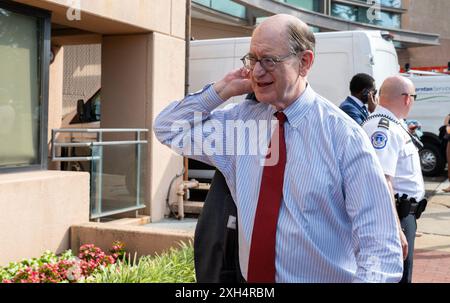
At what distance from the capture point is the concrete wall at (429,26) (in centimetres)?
3102

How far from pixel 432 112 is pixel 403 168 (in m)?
11.5

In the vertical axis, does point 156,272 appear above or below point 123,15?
below

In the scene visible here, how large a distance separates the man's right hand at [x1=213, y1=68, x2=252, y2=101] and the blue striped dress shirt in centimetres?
24

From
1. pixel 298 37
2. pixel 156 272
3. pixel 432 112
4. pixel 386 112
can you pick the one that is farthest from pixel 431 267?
pixel 432 112

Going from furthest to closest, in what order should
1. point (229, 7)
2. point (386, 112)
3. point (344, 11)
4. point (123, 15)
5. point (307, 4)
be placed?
point (344, 11) < point (307, 4) < point (229, 7) < point (123, 15) < point (386, 112)

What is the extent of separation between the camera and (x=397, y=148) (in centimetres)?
368

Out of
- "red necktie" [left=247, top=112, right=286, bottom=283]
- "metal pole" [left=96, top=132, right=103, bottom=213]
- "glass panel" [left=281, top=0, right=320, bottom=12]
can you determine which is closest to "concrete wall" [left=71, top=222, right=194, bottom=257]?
"metal pole" [left=96, top=132, right=103, bottom=213]

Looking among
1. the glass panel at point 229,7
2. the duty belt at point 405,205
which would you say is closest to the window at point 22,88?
the duty belt at point 405,205

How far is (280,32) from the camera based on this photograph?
6.57ft

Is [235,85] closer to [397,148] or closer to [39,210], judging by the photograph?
[397,148]

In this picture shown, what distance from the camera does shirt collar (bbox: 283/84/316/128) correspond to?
2079 millimetres

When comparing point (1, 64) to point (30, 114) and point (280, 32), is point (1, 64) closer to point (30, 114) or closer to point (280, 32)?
point (30, 114)

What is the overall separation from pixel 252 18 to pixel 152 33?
11920 millimetres

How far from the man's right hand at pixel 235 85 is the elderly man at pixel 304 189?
0.37 ft
